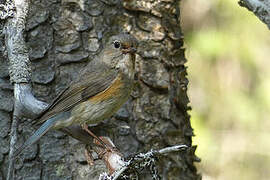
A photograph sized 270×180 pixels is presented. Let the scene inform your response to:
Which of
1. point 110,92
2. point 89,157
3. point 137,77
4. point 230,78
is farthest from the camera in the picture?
point 230,78

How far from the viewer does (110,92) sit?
4973mm

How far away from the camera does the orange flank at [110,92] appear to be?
4.95m

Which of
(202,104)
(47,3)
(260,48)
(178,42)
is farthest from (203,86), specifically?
(47,3)

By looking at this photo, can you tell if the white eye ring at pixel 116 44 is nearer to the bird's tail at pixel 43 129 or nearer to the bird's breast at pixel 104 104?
the bird's breast at pixel 104 104

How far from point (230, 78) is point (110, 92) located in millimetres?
3525

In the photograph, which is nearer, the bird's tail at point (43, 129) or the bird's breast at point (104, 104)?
the bird's tail at point (43, 129)

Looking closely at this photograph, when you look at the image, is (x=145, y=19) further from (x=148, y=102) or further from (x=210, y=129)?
(x=210, y=129)

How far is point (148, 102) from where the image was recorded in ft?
17.9

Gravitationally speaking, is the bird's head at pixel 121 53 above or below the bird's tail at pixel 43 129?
above

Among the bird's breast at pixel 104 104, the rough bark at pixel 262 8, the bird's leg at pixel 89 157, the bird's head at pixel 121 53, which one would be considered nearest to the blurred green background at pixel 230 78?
the bird's head at pixel 121 53

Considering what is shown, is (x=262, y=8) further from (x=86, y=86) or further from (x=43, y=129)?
(x=43, y=129)

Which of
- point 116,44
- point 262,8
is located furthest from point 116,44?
point 262,8

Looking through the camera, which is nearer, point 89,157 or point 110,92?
point 89,157

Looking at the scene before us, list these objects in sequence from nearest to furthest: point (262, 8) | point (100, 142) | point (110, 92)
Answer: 1. point (262, 8)
2. point (100, 142)
3. point (110, 92)
